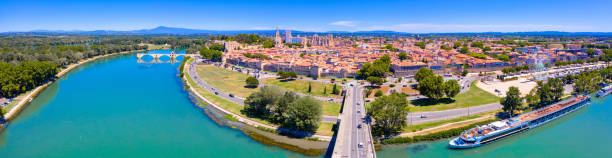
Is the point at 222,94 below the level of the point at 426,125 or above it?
above

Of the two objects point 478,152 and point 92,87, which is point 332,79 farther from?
point 92,87

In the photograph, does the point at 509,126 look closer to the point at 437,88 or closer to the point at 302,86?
the point at 437,88

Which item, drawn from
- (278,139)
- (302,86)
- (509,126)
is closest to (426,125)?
(509,126)

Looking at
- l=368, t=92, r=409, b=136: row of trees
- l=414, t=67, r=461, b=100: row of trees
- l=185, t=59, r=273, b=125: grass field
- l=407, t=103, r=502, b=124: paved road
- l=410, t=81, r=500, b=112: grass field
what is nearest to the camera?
l=368, t=92, r=409, b=136: row of trees

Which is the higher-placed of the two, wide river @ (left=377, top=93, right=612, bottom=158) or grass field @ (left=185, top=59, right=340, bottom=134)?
grass field @ (left=185, top=59, right=340, bottom=134)

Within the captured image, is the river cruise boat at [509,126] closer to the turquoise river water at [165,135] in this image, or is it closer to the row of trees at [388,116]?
the turquoise river water at [165,135]

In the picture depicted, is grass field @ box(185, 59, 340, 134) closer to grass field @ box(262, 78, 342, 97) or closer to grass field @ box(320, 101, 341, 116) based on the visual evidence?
grass field @ box(320, 101, 341, 116)

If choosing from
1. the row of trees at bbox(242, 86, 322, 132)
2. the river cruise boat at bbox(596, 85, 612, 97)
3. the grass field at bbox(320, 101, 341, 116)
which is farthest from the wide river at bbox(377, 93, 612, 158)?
the river cruise boat at bbox(596, 85, 612, 97)
